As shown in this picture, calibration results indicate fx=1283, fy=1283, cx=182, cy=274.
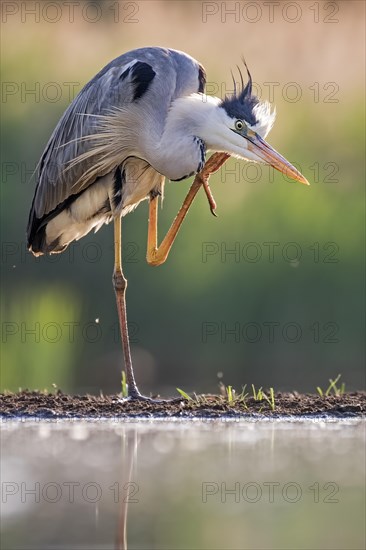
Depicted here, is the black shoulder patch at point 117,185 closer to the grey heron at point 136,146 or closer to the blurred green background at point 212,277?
the grey heron at point 136,146

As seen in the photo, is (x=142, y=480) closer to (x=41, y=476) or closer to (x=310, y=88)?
(x=41, y=476)

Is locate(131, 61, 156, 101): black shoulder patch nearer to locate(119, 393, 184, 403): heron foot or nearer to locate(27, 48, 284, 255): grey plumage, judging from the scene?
locate(27, 48, 284, 255): grey plumage

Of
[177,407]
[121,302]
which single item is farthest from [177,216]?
[177,407]

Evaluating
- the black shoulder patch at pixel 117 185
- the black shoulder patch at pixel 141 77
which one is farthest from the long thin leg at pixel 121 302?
the black shoulder patch at pixel 141 77

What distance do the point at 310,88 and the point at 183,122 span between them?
4.41 m

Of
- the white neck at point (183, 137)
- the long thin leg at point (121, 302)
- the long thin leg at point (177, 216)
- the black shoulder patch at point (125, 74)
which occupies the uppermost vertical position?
the black shoulder patch at point (125, 74)

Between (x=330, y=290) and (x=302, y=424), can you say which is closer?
(x=302, y=424)

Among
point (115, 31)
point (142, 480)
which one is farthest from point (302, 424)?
point (115, 31)

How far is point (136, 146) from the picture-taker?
300 inches

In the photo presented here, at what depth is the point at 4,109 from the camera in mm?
10711

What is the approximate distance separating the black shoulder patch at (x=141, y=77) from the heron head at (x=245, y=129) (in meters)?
0.52

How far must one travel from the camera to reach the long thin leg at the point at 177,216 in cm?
738

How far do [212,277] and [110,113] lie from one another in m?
2.52

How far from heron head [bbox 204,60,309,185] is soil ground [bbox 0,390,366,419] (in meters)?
1.34
